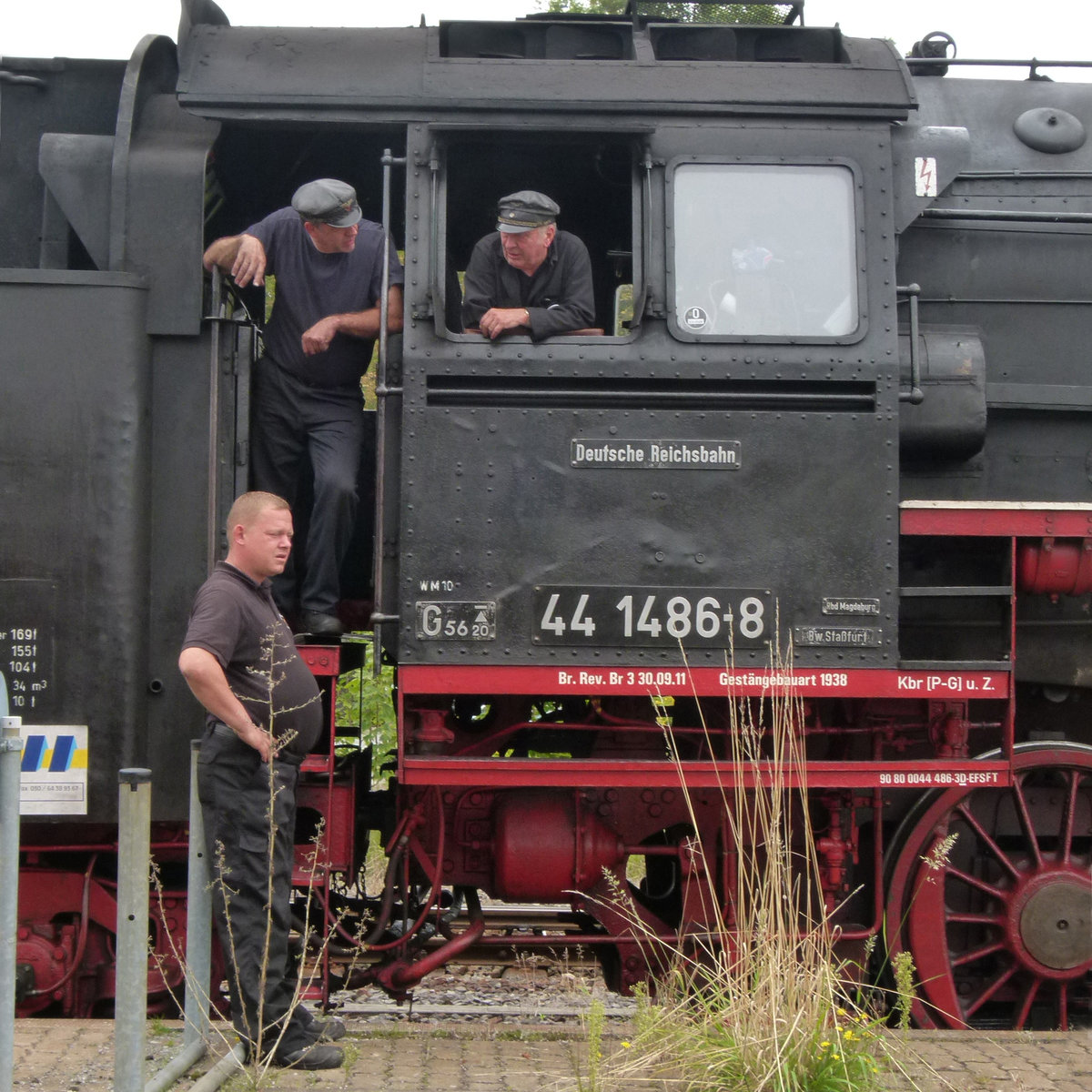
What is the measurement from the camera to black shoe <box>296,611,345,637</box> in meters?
4.77

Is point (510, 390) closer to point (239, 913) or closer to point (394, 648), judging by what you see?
point (394, 648)

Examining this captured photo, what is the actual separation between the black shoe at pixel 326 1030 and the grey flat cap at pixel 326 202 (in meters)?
2.81

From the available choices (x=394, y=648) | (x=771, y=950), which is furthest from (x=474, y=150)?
(x=771, y=950)

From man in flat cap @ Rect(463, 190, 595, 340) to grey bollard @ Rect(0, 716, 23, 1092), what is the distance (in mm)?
2264

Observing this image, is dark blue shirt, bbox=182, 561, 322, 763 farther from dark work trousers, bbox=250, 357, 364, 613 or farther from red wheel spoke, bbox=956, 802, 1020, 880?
red wheel spoke, bbox=956, 802, 1020, 880

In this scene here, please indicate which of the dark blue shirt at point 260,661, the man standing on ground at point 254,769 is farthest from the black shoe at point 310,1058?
the dark blue shirt at point 260,661

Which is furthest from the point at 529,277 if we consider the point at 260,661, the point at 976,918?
the point at 976,918

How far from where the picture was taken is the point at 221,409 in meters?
4.78

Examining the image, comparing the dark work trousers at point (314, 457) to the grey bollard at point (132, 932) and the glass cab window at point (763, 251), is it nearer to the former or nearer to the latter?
the glass cab window at point (763, 251)

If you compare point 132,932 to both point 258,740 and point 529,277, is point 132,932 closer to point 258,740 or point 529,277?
point 258,740

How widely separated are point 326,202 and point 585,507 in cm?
147

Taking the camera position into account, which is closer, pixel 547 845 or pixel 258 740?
pixel 258 740

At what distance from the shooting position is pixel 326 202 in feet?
15.3

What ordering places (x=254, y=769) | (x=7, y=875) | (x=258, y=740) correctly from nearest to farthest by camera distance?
(x=7, y=875) < (x=258, y=740) < (x=254, y=769)
